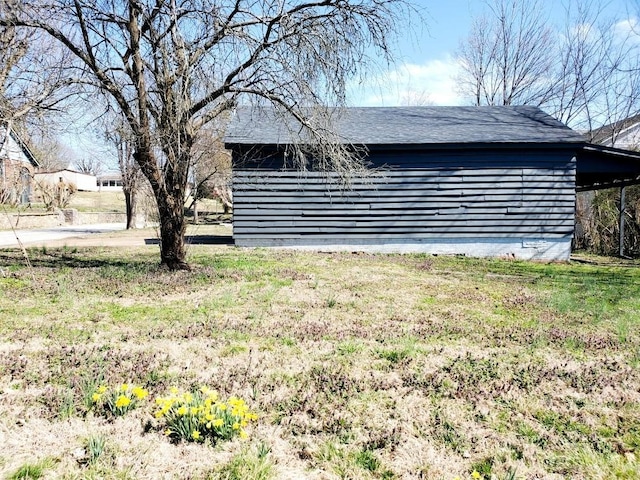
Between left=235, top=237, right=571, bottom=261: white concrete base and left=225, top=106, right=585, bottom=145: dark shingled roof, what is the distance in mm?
2843

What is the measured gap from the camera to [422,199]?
1324cm

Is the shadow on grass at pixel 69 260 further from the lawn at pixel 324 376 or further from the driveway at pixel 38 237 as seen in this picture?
the lawn at pixel 324 376

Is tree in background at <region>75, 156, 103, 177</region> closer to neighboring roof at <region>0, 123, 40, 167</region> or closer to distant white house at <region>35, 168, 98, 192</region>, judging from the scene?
neighboring roof at <region>0, 123, 40, 167</region>

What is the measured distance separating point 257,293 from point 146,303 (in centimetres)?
166

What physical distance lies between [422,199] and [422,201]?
58 millimetres

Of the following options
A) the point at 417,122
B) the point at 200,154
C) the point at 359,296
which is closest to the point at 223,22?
the point at 200,154

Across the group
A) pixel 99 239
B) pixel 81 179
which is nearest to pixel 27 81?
pixel 99 239

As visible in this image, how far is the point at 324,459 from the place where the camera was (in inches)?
101

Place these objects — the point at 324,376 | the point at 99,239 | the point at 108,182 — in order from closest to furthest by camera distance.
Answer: the point at 324,376 → the point at 99,239 → the point at 108,182

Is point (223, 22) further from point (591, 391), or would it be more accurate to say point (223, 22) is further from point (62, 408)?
point (591, 391)

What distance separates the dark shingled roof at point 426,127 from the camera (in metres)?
12.8

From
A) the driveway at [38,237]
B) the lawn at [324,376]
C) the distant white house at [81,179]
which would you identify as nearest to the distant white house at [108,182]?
the distant white house at [81,179]

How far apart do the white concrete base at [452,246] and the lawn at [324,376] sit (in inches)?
216

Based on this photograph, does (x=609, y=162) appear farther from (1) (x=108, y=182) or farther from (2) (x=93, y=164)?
(1) (x=108, y=182)
